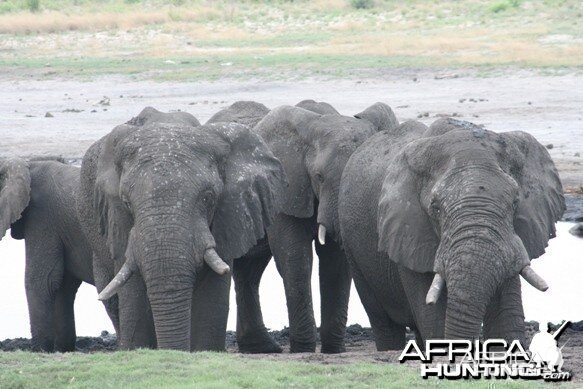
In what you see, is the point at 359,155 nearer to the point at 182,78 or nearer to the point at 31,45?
the point at 182,78

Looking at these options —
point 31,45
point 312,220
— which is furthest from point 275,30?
point 312,220

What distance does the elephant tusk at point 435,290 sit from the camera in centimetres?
819

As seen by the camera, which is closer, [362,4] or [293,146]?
[293,146]

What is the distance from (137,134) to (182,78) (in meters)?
21.6

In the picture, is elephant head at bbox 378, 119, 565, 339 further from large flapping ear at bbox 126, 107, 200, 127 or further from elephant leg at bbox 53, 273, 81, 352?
elephant leg at bbox 53, 273, 81, 352

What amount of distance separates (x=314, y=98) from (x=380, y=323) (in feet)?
53.6

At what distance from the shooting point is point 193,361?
8.06m

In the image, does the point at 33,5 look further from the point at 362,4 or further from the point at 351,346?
the point at 351,346

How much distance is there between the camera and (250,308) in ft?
39.3

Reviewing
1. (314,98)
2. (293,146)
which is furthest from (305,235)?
(314,98)

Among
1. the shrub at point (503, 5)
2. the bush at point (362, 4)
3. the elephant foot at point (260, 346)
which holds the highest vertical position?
the bush at point (362, 4)

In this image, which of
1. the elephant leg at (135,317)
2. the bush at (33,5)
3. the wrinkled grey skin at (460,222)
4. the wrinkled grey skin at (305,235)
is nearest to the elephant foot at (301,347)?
the wrinkled grey skin at (305,235)

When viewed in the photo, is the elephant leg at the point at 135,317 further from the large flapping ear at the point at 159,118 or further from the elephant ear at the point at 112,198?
the large flapping ear at the point at 159,118

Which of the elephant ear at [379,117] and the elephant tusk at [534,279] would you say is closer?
the elephant tusk at [534,279]
